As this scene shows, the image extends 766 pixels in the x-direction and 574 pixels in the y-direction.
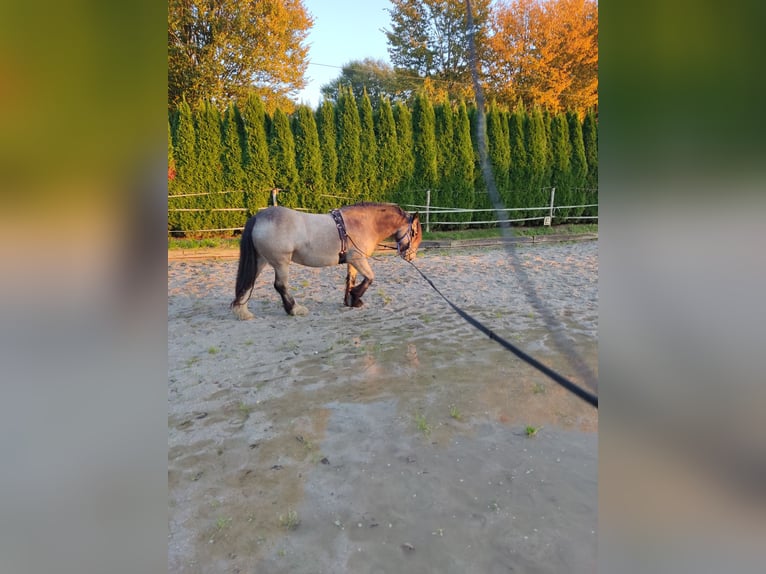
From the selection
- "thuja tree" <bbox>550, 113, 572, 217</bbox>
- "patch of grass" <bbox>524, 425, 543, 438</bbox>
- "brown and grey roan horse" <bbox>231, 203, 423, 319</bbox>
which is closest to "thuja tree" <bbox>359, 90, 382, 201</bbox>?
"thuja tree" <bbox>550, 113, 572, 217</bbox>

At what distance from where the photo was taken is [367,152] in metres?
12.1

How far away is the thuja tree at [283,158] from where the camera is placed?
1115 cm

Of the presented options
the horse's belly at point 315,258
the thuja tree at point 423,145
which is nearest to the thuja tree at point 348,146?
the thuja tree at point 423,145

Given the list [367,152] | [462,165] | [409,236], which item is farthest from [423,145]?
[409,236]

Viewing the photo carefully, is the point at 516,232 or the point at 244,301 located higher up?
the point at 516,232

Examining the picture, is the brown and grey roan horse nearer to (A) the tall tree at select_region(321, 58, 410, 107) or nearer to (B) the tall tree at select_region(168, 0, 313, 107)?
(B) the tall tree at select_region(168, 0, 313, 107)

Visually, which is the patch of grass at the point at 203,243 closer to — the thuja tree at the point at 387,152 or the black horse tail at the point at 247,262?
the thuja tree at the point at 387,152

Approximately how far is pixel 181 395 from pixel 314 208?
8.93 m

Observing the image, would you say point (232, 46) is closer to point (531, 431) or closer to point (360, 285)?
point (360, 285)

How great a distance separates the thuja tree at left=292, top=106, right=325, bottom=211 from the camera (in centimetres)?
1141

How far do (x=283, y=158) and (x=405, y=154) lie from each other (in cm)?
347
